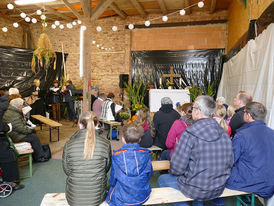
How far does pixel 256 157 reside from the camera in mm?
1850

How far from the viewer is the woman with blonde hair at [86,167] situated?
1.70 m

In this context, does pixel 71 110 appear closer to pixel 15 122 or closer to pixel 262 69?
pixel 15 122

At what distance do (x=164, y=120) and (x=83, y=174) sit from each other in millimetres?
1686

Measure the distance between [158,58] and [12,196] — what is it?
275 inches

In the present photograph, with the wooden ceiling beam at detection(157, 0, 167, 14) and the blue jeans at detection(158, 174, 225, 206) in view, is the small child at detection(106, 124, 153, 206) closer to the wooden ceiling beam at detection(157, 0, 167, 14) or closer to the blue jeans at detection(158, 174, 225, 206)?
the blue jeans at detection(158, 174, 225, 206)

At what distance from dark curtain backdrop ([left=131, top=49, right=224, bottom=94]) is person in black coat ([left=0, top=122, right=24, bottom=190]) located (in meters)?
6.33

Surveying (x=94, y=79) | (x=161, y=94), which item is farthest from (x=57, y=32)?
(x=161, y=94)

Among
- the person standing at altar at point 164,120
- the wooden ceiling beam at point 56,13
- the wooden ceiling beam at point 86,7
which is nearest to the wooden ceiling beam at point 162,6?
the wooden ceiling beam at point 86,7

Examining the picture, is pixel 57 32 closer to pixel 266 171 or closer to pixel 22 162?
pixel 22 162

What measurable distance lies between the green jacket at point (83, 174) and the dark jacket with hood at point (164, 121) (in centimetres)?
151

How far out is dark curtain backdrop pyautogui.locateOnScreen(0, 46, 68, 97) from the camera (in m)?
7.25

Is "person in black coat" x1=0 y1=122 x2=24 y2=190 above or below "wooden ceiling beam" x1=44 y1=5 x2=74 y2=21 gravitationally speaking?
below

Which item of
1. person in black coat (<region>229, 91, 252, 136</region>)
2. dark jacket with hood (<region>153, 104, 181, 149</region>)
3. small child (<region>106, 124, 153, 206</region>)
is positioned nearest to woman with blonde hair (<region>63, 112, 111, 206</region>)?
small child (<region>106, 124, 153, 206</region>)

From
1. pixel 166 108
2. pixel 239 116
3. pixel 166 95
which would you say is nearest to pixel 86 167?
pixel 166 108
